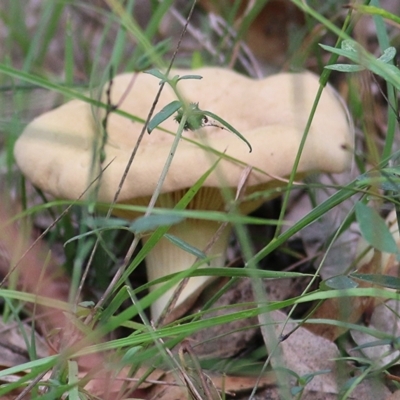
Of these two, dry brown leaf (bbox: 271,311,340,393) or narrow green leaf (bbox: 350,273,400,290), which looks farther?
dry brown leaf (bbox: 271,311,340,393)

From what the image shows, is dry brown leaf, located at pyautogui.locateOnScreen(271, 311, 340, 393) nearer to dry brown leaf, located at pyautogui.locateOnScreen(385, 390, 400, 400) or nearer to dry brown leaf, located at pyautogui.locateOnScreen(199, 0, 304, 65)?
dry brown leaf, located at pyautogui.locateOnScreen(385, 390, 400, 400)

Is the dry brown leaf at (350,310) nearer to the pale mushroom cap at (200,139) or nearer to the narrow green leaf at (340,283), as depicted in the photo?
the pale mushroom cap at (200,139)

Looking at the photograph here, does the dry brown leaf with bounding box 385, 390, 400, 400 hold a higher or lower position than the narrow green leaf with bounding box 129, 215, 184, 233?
lower

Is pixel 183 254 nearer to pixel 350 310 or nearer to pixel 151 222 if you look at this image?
pixel 350 310

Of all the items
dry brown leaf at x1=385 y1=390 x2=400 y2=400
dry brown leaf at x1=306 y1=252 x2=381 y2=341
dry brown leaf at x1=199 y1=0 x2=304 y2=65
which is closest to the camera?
dry brown leaf at x1=385 y1=390 x2=400 y2=400

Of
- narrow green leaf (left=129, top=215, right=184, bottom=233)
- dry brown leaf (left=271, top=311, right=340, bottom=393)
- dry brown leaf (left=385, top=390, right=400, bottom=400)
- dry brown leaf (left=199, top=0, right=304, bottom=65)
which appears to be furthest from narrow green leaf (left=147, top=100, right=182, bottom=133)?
dry brown leaf (left=199, top=0, right=304, bottom=65)

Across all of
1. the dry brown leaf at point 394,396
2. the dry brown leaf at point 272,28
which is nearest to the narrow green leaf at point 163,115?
the dry brown leaf at point 394,396

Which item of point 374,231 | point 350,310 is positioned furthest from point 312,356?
point 374,231
